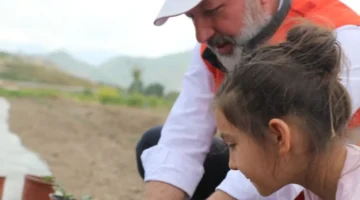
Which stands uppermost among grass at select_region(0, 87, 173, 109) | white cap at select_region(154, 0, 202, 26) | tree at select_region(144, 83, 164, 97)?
white cap at select_region(154, 0, 202, 26)

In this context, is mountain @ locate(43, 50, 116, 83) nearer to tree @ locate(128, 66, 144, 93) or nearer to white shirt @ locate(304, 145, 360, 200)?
tree @ locate(128, 66, 144, 93)

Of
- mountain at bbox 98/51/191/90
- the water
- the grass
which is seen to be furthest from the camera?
mountain at bbox 98/51/191/90

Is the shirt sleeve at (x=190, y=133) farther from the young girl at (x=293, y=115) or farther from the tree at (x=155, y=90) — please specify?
the tree at (x=155, y=90)

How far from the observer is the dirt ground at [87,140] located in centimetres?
342

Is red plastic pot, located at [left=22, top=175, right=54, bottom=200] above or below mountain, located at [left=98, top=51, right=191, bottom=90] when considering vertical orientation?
above

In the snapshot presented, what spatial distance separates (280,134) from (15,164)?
253 cm

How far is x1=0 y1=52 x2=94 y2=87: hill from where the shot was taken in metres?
6.01

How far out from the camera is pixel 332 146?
1259mm

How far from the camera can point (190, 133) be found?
1896 millimetres

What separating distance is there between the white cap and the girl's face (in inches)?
15.0

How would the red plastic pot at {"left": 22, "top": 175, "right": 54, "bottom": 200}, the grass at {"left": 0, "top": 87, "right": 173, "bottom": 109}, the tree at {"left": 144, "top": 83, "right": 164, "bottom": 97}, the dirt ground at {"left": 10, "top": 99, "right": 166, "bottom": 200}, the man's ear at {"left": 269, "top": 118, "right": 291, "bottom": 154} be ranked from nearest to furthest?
the man's ear at {"left": 269, "top": 118, "right": 291, "bottom": 154}
the red plastic pot at {"left": 22, "top": 175, "right": 54, "bottom": 200}
the dirt ground at {"left": 10, "top": 99, "right": 166, "bottom": 200}
the grass at {"left": 0, "top": 87, "right": 173, "bottom": 109}
the tree at {"left": 144, "top": 83, "right": 164, "bottom": 97}

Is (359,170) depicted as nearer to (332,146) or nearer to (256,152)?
(332,146)

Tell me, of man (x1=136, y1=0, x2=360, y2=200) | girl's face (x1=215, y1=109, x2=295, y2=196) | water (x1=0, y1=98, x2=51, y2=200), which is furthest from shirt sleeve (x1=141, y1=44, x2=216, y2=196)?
water (x1=0, y1=98, x2=51, y2=200)

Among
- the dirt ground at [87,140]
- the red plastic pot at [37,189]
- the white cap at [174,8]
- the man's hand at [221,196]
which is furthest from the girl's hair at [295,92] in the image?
the dirt ground at [87,140]
